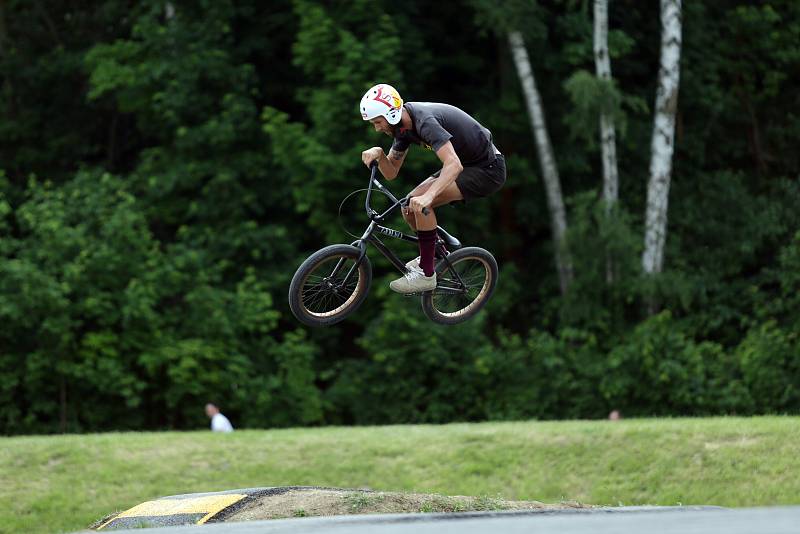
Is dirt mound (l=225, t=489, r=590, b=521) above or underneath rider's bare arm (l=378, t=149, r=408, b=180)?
underneath

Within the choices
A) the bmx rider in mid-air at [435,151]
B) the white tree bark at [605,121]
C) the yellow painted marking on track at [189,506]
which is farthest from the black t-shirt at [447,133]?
the white tree bark at [605,121]

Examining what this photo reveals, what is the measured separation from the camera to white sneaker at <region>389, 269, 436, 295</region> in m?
9.97

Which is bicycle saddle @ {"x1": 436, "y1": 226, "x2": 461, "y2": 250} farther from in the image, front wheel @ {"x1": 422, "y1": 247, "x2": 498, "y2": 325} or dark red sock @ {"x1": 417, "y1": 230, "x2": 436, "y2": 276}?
dark red sock @ {"x1": 417, "y1": 230, "x2": 436, "y2": 276}

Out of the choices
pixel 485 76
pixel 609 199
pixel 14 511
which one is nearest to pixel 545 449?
pixel 14 511

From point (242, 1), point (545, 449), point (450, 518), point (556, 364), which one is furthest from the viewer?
point (242, 1)

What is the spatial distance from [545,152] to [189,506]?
13550 mm

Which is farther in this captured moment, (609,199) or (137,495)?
(609,199)

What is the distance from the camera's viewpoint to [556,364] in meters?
21.9

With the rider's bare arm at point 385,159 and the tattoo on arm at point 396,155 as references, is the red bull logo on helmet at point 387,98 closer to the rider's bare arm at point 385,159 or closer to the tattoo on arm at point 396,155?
the rider's bare arm at point 385,159

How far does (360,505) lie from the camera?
1031cm

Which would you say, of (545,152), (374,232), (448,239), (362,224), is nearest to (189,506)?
(374,232)

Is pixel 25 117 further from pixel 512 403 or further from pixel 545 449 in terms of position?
pixel 545 449

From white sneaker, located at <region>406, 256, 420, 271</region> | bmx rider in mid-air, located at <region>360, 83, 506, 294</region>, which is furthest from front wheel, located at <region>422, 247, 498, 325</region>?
bmx rider in mid-air, located at <region>360, 83, 506, 294</region>

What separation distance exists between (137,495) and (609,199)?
10727mm
